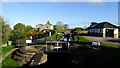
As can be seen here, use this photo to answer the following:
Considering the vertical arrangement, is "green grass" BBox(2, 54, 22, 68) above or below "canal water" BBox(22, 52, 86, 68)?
below

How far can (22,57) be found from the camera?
14.8 m

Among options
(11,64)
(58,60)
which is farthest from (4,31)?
(58,60)

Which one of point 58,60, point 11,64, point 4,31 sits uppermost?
point 4,31

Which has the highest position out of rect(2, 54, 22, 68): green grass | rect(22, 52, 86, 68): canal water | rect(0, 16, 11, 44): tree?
rect(0, 16, 11, 44): tree

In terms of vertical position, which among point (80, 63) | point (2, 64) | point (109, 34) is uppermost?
point (109, 34)

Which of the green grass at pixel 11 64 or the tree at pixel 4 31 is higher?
the tree at pixel 4 31

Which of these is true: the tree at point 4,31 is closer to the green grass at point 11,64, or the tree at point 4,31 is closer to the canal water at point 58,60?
the green grass at point 11,64

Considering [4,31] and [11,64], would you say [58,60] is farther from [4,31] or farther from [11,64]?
[4,31]

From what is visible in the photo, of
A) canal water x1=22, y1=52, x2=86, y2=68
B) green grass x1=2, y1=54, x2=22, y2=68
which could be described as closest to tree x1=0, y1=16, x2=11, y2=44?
green grass x1=2, y1=54, x2=22, y2=68

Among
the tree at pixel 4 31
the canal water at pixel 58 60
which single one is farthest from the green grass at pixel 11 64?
the tree at pixel 4 31

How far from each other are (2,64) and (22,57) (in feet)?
7.79

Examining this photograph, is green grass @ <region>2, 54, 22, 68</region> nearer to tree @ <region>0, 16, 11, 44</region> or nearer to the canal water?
the canal water

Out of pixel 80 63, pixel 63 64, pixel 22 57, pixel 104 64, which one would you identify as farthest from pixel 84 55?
pixel 22 57

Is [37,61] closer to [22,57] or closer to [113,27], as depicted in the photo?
[22,57]
